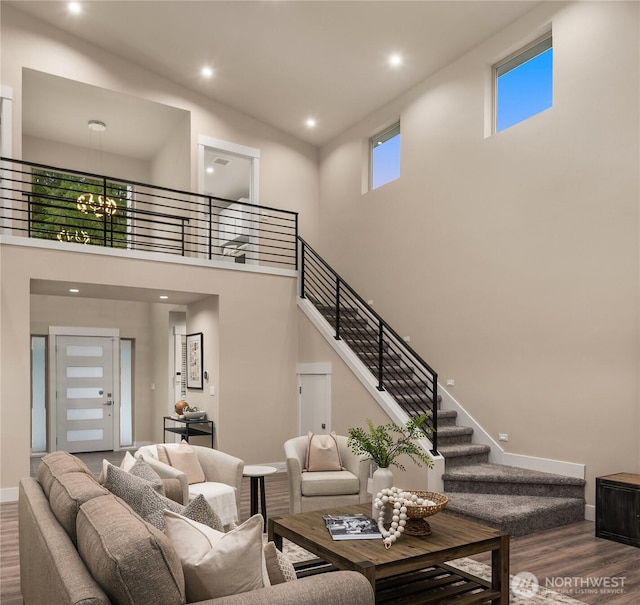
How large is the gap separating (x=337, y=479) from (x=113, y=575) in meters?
3.75

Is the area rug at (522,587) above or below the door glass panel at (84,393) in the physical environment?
→ below

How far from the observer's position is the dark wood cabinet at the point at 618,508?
186 inches

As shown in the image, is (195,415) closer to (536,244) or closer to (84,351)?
(84,351)

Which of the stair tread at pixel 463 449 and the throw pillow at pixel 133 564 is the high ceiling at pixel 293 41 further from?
the throw pillow at pixel 133 564

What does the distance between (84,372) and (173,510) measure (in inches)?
321

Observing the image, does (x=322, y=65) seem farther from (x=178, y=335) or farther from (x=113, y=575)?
(x=113, y=575)

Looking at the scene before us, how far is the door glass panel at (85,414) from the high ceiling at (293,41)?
520cm

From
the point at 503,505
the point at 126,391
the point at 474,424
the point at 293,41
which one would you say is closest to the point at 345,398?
the point at 474,424

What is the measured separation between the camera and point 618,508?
15.9ft

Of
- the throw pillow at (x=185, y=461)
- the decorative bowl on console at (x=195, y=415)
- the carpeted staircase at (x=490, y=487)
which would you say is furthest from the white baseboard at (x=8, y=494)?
the carpeted staircase at (x=490, y=487)

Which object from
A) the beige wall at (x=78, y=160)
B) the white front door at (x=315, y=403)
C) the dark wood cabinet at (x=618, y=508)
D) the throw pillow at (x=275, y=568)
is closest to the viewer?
the throw pillow at (x=275, y=568)

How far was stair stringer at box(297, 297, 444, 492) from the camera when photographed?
5.93 meters

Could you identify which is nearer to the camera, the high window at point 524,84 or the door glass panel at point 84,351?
the high window at point 524,84

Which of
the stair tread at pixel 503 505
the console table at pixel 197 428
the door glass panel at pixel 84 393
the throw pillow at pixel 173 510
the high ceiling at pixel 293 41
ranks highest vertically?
the high ceiling at pixel 293 41
